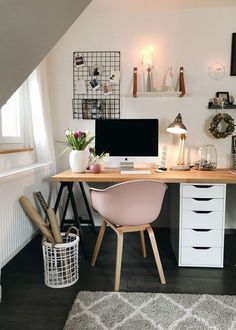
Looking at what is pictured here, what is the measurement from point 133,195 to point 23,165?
1.27 metres

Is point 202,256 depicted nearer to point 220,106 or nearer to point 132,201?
point 132,201

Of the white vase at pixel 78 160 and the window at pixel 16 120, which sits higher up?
the window at pixel 16 120

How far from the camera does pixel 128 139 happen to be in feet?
8.59

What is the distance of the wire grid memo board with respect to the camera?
2.91m

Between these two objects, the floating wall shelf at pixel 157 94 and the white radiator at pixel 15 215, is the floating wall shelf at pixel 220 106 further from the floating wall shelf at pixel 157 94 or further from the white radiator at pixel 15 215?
the white radiator at pixel 15 215

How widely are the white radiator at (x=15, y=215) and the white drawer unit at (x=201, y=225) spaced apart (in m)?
1.30

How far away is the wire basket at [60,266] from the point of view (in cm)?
196

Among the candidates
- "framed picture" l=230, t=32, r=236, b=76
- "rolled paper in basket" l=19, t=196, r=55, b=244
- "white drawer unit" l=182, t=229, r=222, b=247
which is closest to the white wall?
"framed picture" l=230, t=32, r=236, b=76

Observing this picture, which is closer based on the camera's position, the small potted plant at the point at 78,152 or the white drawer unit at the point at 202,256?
the white drawer unit at the point at 202,256

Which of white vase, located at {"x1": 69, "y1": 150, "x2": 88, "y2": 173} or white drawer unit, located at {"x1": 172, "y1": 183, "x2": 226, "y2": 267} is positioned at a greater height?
white vase, located at {"x1": 69, "y1": 150, "x2": 88, "y2": 173}

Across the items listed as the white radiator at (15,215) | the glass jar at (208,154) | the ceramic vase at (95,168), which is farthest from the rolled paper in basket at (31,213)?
the glass jar at (208,154)

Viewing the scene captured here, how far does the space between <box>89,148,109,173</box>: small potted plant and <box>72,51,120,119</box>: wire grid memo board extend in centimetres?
48

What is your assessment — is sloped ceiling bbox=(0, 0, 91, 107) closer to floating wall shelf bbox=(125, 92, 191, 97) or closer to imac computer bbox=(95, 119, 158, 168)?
imac computer bbox=(95, 119, 158, 168)

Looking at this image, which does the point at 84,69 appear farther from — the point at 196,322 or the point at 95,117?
the point at 196,322
